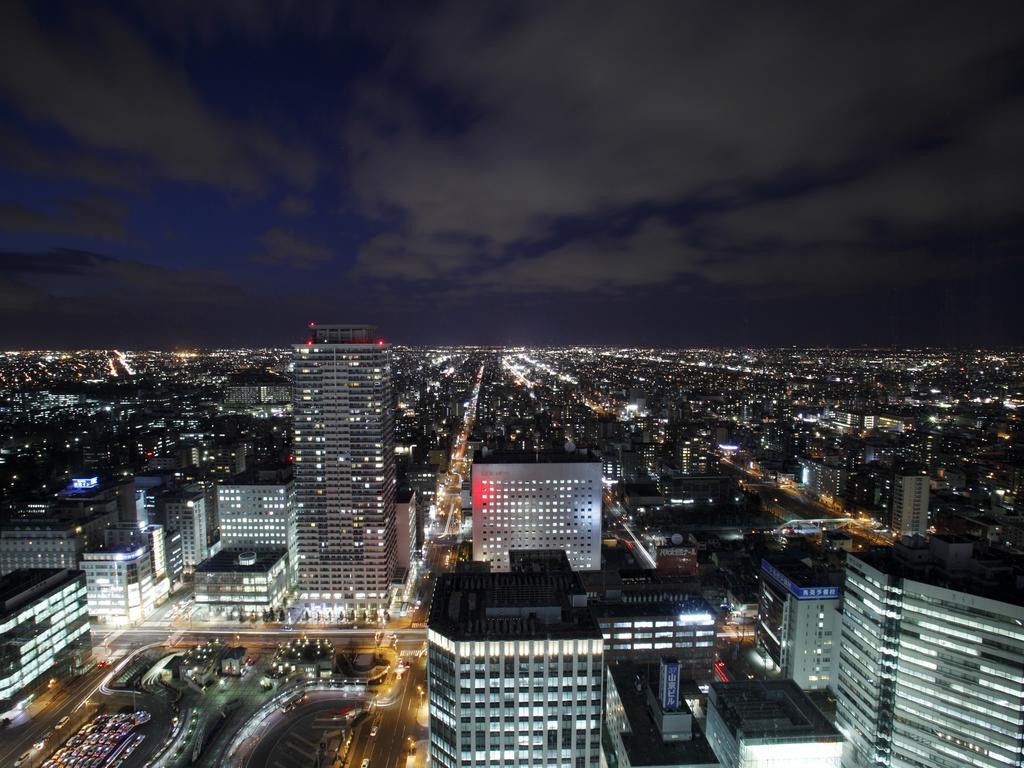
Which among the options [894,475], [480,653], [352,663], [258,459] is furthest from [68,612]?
[894,475]

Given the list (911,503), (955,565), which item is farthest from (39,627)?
(911,503)

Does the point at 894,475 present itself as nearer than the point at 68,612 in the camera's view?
No

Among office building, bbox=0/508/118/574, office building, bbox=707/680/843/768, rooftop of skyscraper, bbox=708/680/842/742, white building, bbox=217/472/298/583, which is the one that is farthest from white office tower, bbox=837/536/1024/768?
office building, bbox=0/508/118/574

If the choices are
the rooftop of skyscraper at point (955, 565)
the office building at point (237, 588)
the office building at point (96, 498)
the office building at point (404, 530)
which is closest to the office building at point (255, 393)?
the office building at point (96, 498)

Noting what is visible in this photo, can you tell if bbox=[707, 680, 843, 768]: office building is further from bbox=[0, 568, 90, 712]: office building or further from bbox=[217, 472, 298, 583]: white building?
bbox=[217, 472, 298, 583]: white building

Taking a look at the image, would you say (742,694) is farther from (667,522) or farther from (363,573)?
(667,522)

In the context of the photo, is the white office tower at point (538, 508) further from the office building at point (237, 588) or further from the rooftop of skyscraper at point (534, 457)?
the office building at point (237, 588)

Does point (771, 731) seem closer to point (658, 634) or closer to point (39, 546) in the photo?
point (658, 634)
